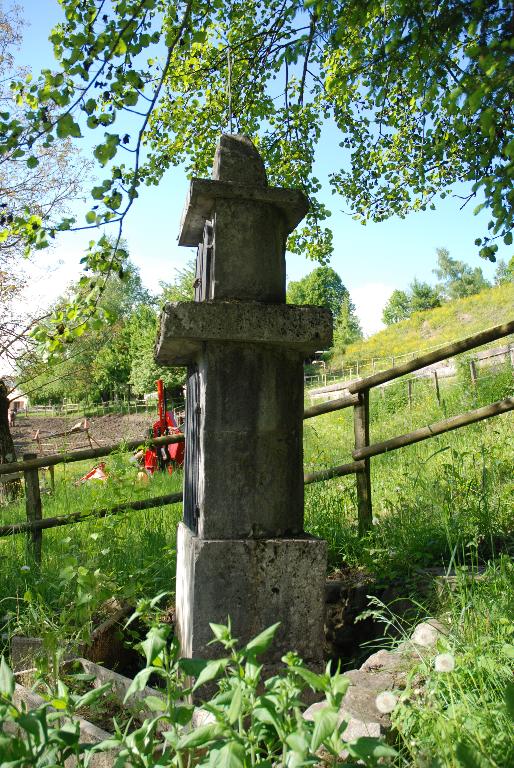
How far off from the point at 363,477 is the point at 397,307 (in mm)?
71351

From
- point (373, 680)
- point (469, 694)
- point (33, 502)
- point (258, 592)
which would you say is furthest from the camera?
point (33, 502)

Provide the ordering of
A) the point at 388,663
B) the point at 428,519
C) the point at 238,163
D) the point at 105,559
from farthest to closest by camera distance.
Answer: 1. the point at 428,519
2. the point at 105,559
3. the point at 238,163
4. the point at 388,663

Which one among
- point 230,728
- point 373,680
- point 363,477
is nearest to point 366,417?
point 363,477

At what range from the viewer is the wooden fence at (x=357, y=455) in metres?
4.36

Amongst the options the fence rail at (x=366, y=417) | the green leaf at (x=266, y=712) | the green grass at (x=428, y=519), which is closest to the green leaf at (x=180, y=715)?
the green leaf at (x=266, y=712)

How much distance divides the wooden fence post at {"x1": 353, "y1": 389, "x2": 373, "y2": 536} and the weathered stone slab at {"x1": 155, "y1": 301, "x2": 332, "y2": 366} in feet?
5.89

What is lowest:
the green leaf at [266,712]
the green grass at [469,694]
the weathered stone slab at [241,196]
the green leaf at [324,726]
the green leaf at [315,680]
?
the green grass at [469,694]

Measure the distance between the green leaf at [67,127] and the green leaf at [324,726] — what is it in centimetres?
311

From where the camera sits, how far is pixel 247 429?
10.0ft

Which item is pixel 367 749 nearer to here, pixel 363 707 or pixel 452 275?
pixel 363 707

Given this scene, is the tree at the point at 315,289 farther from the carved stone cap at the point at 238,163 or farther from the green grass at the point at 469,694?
the green grass at the point at 469,694

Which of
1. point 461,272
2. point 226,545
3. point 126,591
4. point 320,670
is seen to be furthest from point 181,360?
point 461,272

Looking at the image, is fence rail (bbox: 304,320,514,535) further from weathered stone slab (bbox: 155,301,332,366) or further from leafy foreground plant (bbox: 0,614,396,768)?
leafy foreground plant (bbox: 0,614,396,768)

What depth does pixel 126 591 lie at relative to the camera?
358 cm
